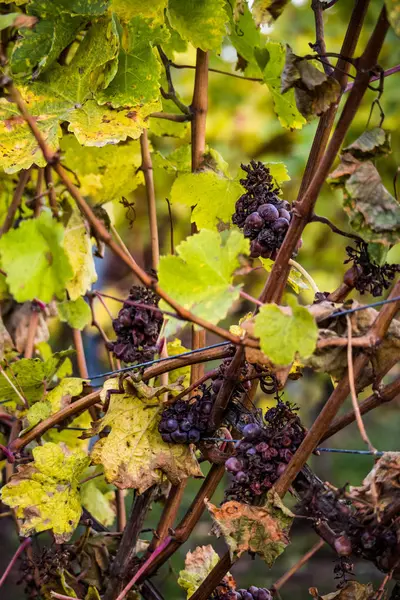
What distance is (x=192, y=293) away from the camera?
630mm

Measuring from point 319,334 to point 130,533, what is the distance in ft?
1.40

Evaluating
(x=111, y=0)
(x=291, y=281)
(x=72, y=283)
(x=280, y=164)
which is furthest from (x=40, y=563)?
(x=111, y=0)

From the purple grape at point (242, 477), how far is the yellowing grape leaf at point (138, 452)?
101mm

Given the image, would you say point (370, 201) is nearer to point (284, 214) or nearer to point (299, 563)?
point (284, 214)

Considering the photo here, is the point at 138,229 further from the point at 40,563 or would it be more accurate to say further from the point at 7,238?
the point at 7,238

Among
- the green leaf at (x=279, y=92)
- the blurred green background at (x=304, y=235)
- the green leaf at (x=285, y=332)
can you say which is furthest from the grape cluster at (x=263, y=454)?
the blurred green background at (x=304, y=235)

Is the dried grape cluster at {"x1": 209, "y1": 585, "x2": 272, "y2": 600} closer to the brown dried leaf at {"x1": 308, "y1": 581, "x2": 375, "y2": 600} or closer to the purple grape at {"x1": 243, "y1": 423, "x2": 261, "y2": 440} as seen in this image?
the brown dried leaf at {"x1": 308, "y1": 581, "x2": 375, "y2": 600}

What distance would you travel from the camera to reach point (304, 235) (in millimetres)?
2914

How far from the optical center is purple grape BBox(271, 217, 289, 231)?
2.33 ft

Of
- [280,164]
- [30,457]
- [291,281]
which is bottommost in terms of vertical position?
[30,457]

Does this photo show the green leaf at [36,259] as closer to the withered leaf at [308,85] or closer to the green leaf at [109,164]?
the withered leaf at [308,85]

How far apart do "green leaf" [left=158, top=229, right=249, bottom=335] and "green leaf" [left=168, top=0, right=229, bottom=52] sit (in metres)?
0.39

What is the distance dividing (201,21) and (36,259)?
1.50ft

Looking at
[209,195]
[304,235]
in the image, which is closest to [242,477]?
[209,195]
